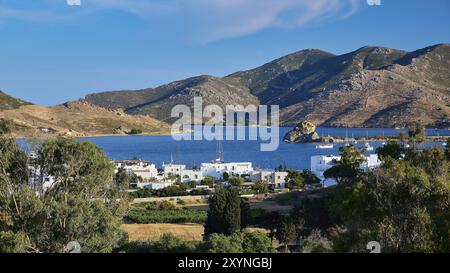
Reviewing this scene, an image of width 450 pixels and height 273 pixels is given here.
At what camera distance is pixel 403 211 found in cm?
504

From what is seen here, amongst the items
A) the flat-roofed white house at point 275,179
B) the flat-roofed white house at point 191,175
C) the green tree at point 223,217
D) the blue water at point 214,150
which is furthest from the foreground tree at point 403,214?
the blue water at point 214,150

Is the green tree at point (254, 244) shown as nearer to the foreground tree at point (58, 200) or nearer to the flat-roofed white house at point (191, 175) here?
the foreground tree at point (58, 200)

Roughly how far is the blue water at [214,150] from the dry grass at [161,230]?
25.1 metres

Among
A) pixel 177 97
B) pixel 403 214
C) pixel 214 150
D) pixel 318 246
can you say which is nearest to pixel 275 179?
pixel 318 246

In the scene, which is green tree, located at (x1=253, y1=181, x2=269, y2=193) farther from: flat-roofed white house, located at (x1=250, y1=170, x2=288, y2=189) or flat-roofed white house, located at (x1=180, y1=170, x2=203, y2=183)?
flat-roofed white house, located at (x1=180, y1=170, x2=203, y2=183)

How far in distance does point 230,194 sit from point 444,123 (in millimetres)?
69625

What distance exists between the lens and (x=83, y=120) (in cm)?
8944

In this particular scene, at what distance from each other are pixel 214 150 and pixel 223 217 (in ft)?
166

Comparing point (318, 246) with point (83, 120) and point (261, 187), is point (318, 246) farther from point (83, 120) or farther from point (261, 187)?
point (83, 120)

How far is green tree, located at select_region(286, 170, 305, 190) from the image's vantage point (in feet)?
Answer: 90.5

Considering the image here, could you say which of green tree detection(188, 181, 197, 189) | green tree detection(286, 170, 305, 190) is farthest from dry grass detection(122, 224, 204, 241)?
green tree detection(188, 181, 197, 189)

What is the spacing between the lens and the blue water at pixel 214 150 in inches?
1997
